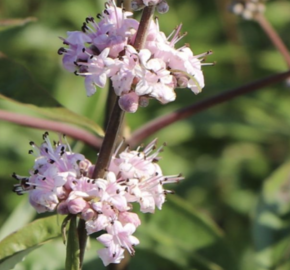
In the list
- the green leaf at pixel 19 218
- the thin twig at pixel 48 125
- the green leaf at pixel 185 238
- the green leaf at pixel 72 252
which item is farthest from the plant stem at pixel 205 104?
the green leaf at pixel 72 252

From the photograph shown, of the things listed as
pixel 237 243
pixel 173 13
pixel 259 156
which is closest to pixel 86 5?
pixel 173 13

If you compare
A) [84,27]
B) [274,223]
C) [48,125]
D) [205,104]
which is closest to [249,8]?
[205,104]

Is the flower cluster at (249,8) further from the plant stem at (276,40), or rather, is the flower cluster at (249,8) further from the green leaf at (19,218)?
the green leaf at (19,218)

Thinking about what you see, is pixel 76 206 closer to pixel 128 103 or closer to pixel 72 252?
pixel 72 252

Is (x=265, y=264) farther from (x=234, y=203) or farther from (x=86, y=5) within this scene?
(x=86, y=5)

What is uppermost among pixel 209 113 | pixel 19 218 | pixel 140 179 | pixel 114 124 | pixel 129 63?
pixel 129 63
